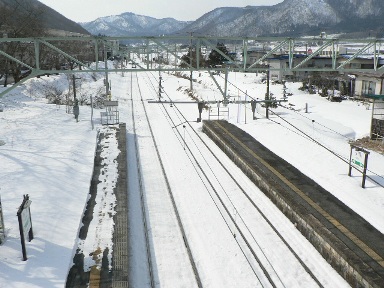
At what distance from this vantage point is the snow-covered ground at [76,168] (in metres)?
7.76

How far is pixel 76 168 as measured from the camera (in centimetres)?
1318

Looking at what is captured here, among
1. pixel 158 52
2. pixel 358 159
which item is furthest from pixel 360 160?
pixel 158 52

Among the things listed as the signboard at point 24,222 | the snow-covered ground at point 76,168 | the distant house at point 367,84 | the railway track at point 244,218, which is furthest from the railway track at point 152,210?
the distant house at point 367,84

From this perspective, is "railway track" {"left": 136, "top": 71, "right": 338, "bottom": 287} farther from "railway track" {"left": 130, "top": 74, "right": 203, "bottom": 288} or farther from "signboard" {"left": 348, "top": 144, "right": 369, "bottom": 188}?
"signboard" {"left": 348, "top": 144, "right": 369, "bottom": 188}

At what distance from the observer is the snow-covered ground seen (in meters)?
7.76

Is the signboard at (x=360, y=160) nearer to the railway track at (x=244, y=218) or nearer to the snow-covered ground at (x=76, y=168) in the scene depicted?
the snow-covered ground at (x=76, y=168)

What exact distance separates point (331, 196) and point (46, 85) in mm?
32105

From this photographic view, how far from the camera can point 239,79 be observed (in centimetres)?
4869

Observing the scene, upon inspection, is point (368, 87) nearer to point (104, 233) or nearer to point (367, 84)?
point (367, 84)

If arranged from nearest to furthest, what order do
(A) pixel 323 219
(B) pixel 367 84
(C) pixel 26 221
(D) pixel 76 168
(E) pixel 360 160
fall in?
(C) pixel 26 221 < (A) pixel 323 219 < (E) pixel 360 160 < (D) pixel 76 168 < (B) pixel 367 84

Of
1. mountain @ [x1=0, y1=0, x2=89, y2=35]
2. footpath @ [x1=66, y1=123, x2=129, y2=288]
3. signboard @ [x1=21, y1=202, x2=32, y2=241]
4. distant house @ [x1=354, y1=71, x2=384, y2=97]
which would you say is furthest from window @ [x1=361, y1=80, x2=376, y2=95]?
signboard @ [x1=21, y1=202, x2=32, y2=241]

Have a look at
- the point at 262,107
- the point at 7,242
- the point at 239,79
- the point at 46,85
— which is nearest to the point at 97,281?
the point at 7,242

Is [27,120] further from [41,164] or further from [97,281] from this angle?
[97,281]

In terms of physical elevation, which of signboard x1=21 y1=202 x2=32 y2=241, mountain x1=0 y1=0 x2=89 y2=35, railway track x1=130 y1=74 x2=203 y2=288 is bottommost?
railway track x1=130 y1=74 x2=203 y2=288
